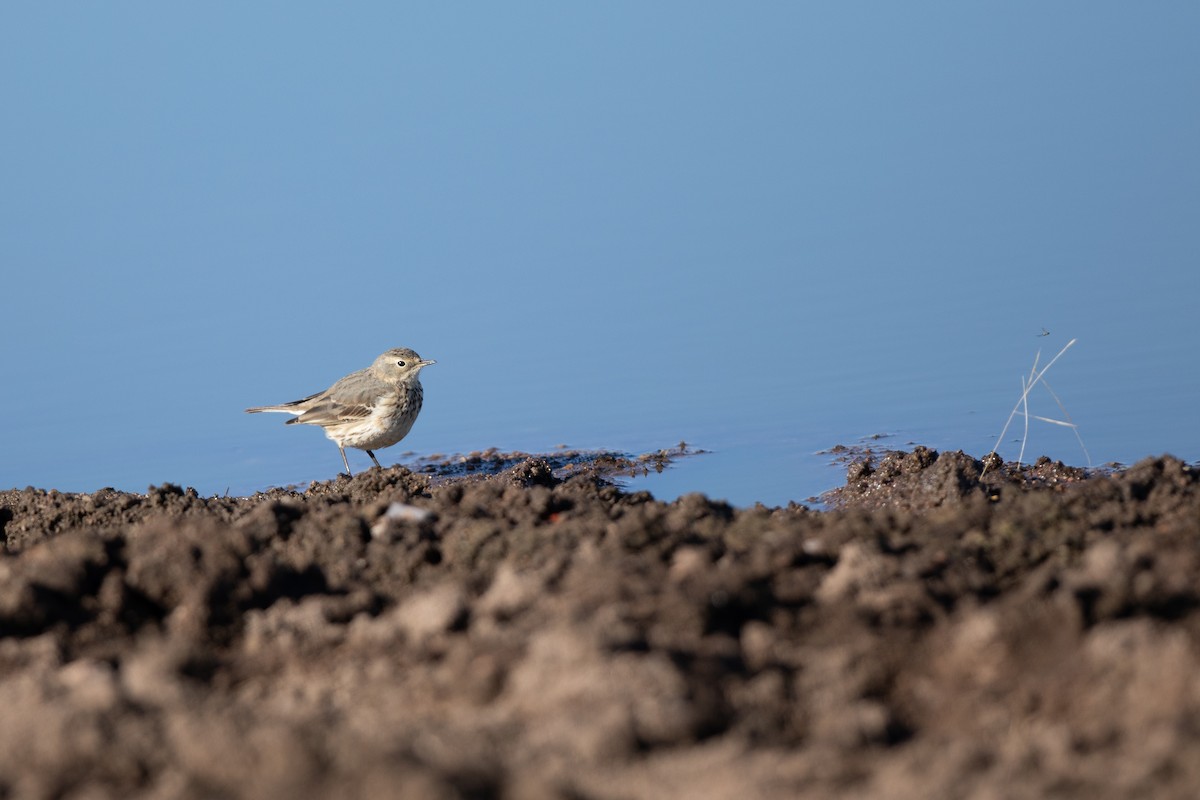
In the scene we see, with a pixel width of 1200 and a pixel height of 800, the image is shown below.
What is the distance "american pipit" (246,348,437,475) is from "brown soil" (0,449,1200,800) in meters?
5.95

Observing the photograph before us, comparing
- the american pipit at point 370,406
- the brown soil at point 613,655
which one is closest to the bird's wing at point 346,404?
the american pipit at point 370,406

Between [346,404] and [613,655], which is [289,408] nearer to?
[346,404]

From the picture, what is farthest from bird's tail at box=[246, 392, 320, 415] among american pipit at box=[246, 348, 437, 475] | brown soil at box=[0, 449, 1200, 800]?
brown soil at box=[0, 449, 1200, 800]

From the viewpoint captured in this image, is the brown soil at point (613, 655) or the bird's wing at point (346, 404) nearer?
the brown soil at point (613, 655)

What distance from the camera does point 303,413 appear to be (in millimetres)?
12102

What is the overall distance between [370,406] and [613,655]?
8.30 m

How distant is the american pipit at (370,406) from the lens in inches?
462

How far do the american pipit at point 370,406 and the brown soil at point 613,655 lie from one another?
19.5 feet

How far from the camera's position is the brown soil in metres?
3.15

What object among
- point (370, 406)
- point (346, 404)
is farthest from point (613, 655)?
point (346, 404)

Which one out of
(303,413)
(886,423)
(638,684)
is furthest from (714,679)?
(303,413)

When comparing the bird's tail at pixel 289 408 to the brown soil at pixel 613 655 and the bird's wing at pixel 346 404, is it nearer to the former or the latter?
the bird's wing at pixel 346 404

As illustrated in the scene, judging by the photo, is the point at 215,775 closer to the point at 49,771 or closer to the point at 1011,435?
the point at 49,771

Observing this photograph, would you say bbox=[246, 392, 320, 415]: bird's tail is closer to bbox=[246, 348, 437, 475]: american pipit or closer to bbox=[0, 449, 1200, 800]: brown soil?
bbox=[246, 348, 437, 475]: american pipit
